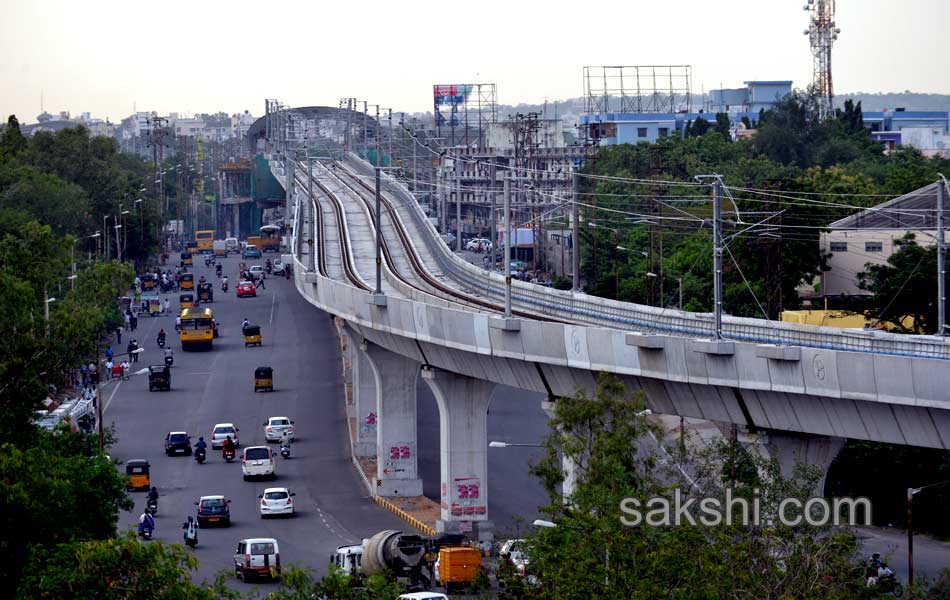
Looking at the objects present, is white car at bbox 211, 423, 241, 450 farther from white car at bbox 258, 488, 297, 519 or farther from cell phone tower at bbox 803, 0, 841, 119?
cell phone tower at bbox 803, 0, 841, 119

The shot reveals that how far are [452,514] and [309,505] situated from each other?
22.0 ft

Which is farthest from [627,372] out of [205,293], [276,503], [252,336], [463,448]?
[205,293]

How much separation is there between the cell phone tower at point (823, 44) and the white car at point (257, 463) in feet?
346

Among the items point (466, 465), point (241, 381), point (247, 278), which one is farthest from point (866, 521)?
point (247, 278)

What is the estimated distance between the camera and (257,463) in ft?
199

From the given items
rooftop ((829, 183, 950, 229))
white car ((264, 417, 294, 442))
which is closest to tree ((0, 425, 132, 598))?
white car ((264, 417, 294, 442))

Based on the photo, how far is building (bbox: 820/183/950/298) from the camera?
77.6 metres

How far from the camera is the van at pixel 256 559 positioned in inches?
1736

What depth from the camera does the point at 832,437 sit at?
3494cm

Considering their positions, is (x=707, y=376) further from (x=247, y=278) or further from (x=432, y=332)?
(x=247, y=278)

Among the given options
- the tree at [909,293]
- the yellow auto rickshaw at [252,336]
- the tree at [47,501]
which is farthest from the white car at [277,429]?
the tree at [47,501]

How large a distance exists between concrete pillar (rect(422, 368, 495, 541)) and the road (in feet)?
7.90

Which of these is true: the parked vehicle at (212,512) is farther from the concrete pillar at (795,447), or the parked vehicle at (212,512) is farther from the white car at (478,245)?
the white car at (478,245)

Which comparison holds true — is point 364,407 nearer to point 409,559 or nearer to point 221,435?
point 221,435
